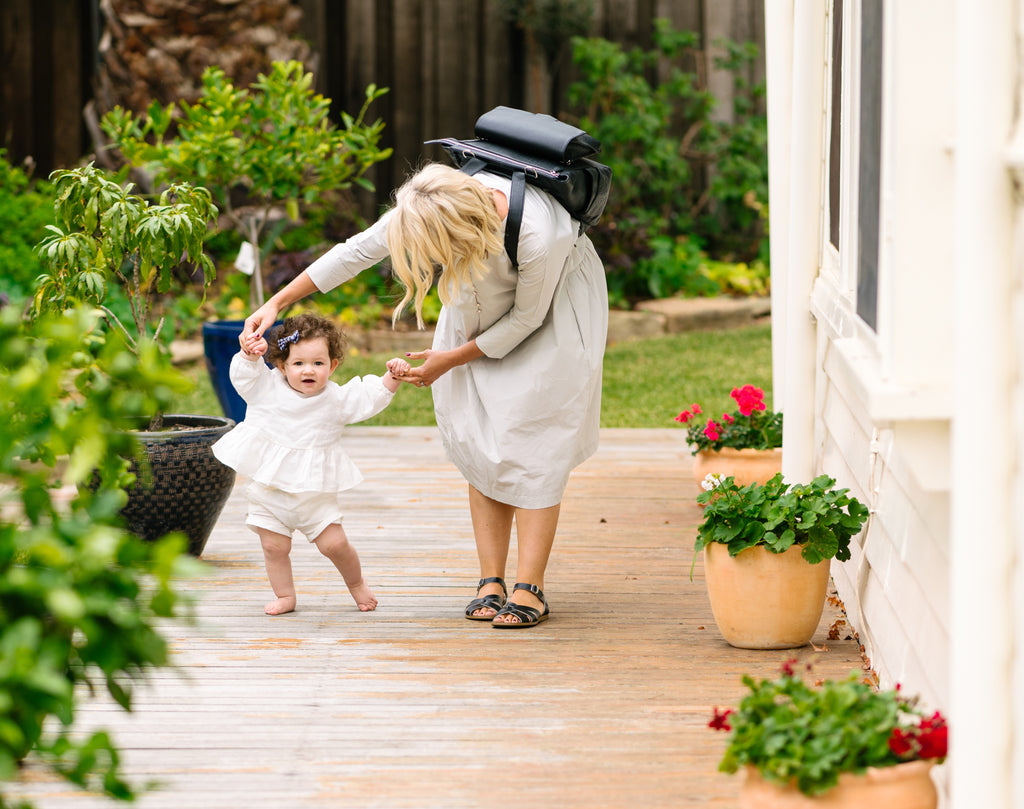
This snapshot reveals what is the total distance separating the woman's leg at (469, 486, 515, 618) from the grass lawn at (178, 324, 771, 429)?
126 inches

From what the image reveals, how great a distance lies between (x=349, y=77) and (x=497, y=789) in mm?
8261

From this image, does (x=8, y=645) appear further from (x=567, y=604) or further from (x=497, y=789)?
(x=567, y=604)

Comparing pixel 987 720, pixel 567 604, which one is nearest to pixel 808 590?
pixel 567 604

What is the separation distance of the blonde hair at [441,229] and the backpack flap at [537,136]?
23cm

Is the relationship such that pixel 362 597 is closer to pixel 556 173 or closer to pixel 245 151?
pixel 556 173

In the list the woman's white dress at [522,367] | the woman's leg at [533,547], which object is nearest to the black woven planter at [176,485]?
the woman's white dress at [522,367]

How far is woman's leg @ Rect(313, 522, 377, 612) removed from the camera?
381 centimetres

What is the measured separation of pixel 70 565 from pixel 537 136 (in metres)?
2.24

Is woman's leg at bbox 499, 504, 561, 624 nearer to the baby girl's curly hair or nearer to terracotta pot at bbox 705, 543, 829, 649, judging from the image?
terracotta pot at bbox 705, 543, 829, 649

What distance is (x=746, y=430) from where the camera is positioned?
5.18 meters

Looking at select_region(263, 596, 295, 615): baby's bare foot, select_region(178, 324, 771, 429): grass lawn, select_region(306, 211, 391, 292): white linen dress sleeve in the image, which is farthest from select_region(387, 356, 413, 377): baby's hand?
select_region(178, 324, 771, 429): grass lawn

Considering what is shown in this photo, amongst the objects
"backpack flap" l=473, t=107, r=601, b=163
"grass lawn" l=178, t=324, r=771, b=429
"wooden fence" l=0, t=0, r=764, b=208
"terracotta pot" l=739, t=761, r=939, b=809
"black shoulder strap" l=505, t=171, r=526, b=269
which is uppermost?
"wooden fence" l=0, t=0, r=764, b=208

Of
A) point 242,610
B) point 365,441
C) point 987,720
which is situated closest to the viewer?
point 987,720

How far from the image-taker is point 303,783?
9.04ft
